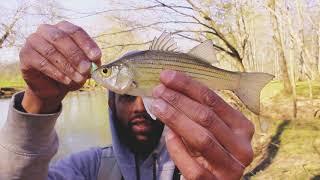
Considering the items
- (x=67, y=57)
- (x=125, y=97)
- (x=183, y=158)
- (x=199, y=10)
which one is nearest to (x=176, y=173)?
(x=125, y=97)

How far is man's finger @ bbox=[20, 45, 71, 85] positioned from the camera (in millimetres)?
1734

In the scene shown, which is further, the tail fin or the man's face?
the man's face

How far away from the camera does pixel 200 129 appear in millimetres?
1580

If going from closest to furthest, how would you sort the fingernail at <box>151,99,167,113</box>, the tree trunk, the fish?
1. the fingernail at <box>151,99,167,113</box>
2. the fish
3. the tree trunk

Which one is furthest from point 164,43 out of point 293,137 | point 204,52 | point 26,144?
point 293,137

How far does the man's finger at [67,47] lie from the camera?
1722 mm

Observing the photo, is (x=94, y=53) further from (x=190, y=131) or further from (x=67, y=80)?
(x=190, y=131)

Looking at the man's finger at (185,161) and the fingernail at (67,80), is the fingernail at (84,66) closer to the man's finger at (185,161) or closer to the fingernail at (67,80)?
the fingernail at (67,80)

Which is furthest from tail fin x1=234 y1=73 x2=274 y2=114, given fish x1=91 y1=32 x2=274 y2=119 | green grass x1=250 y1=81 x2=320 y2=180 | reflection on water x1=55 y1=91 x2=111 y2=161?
reflection on water x1=55 y1=91 x2=111 y2=161

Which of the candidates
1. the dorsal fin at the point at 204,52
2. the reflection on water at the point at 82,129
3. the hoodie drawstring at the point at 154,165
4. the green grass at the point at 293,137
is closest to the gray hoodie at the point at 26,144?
the dorsal fin at the point at 204,52

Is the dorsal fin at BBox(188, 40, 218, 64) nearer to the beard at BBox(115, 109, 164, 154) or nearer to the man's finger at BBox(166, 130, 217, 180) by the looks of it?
the man's finger at BBox(166, 130, 217, 180)

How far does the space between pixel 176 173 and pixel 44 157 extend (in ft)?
3.62

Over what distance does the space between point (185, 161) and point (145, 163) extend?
4.51ft

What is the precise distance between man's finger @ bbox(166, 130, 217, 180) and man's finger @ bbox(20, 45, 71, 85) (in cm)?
53
